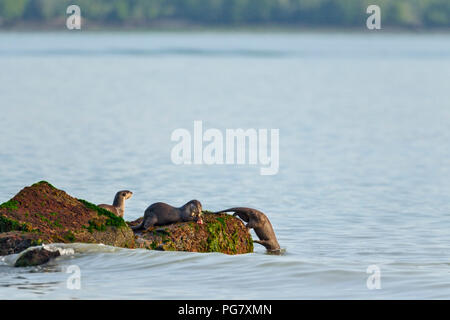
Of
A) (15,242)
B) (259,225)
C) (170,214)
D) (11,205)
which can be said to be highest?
(11,205)

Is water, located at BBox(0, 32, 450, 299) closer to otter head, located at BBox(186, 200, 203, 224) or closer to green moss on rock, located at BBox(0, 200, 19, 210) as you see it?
otter head, located at BBox(186, 200, 203, 224)

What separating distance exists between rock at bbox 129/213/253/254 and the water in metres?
0.22

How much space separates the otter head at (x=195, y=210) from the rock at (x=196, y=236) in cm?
13

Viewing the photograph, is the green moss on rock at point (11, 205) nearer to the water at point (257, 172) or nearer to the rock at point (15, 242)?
the rock at point (15, 242)

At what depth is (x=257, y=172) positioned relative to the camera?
2850 cm

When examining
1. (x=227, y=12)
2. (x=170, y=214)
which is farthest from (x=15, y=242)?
(x=227, y=12)

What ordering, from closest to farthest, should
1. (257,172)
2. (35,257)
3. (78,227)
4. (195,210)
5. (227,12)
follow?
(35,257) < (78,227) < (195,210) < (257,172) < (227,12)

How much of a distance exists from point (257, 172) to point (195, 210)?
13.9 m

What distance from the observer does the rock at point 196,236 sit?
14758 millimetres

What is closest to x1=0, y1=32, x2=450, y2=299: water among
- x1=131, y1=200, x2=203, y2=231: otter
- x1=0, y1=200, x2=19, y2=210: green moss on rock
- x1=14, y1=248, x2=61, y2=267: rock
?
x1=14, y1=248, x2=61, y2=267: rock

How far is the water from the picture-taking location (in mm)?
13922

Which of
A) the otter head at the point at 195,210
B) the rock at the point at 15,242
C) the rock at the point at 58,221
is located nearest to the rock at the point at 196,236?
the otter head at the point at 195,210

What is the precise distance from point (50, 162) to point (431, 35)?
5698 inches

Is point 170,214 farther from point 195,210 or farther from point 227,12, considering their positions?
point 227,12
